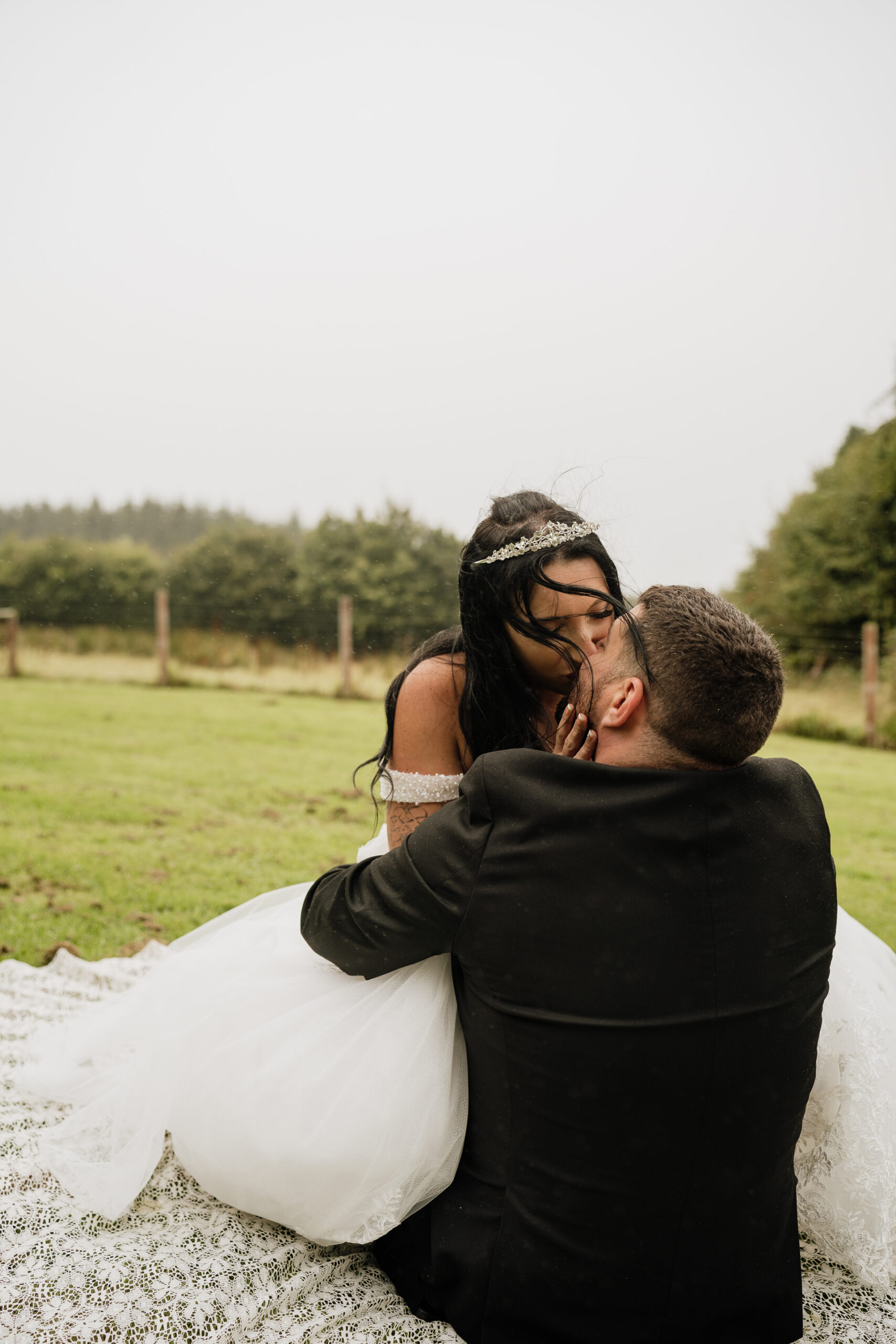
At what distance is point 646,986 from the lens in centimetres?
113

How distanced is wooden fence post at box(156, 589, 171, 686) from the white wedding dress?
8.88m

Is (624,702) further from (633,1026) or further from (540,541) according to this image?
(540,541)

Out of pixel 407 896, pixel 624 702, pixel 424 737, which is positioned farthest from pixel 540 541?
pixel 407 896

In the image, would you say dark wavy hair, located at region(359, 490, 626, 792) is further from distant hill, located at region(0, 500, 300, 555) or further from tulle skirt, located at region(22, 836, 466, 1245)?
distant hill, located at region(0, 500, 300, 555)

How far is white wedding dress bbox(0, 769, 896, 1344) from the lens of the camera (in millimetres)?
1475

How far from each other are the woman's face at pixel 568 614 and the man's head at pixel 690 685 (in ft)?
2.52

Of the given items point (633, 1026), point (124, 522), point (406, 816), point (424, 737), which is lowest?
point (633, 1026)

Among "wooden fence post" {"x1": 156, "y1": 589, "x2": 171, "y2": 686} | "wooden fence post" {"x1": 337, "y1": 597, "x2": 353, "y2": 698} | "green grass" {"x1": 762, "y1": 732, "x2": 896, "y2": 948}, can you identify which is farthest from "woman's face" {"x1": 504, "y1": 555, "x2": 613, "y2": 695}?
"wooden fence post" {"x1": 156, "y1": 589, "x2": 171, "y2": 686}

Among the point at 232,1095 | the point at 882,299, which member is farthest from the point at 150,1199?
the point at 882,299

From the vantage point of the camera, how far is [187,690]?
10.1 m

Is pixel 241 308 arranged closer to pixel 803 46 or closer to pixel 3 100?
pixel 3 100

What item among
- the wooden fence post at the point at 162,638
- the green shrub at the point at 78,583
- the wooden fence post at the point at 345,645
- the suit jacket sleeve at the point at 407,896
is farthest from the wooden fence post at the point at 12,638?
the suit jacket sleeve at the point at 407,896

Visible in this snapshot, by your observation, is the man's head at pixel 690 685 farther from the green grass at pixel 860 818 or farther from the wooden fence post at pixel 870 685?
the wooden fence post at pixel 870 685

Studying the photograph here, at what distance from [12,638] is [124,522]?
2035mm
